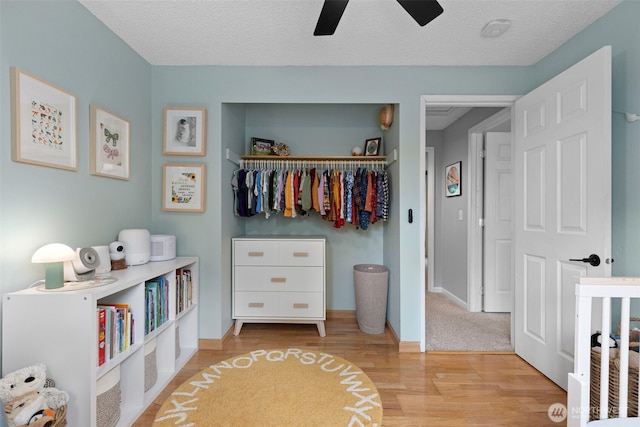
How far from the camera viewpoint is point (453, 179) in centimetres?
385

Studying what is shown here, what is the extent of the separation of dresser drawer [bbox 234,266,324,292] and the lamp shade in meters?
1.39

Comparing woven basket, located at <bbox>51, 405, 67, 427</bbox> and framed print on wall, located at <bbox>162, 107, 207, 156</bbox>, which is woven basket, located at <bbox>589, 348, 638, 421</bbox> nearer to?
woven basket, located at <bbox>51, 405, 67, 427</bbox>

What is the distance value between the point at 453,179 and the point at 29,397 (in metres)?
4.15

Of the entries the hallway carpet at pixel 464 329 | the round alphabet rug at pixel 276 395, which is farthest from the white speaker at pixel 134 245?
the hallway carpet at pixel 464 329

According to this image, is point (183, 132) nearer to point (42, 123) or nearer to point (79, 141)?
point (79, 141)

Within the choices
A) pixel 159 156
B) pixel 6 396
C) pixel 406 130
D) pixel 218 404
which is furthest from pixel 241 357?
pixel 406 130

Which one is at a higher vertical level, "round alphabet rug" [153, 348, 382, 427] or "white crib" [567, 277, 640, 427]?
"white crib" [567, 277, 640, 427]

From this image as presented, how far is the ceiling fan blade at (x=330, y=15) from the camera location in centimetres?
139

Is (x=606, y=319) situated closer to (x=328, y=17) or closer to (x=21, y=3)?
(x=328, y=17)

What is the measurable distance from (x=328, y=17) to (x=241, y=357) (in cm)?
239

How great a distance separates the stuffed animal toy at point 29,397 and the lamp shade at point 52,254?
45 cm

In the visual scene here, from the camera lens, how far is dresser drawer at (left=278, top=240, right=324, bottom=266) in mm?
2666

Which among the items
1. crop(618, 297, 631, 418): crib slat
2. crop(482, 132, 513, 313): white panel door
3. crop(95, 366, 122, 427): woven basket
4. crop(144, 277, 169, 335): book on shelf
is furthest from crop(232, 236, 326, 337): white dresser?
crop(482, 132, 513, 313): white panel door

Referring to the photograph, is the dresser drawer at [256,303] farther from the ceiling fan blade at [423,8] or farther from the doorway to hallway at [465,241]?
the ceiling fan blade at [423,8]
